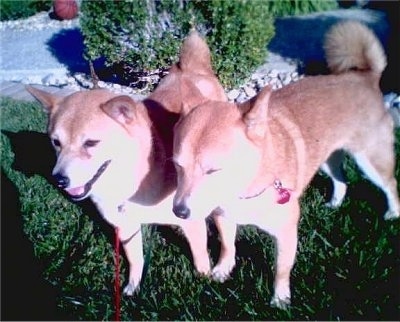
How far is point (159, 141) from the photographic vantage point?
284cm

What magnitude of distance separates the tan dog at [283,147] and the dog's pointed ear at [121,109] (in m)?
0.33

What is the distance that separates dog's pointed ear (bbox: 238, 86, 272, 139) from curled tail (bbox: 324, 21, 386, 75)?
146 centimetres

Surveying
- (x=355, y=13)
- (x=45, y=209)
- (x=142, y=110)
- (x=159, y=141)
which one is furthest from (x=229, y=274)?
(x=355, y=13)

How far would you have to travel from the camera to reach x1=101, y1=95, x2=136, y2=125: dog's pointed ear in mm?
2510

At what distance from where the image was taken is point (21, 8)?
11.3 meters

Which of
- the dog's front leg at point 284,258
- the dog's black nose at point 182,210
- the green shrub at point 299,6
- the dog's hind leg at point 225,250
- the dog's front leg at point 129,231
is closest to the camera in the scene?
the dog's black nose at point 182,210

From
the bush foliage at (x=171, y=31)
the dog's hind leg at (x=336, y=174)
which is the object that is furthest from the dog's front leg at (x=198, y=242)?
the bush foliage at (x=171, y=31)

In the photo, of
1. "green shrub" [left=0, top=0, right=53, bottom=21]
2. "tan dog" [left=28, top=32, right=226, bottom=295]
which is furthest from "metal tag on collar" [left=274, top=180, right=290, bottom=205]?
"green shrub" [left=0, top=0, right=53, bottom=21]

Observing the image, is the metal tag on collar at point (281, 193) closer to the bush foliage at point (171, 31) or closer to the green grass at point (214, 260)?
the green grass at point (214, 260)

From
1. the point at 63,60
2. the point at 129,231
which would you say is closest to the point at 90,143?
the point at 129,231

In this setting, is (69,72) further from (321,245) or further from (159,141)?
(321,245)

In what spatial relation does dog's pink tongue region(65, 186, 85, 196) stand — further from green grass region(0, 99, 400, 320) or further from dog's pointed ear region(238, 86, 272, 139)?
dog's pointed ear region(238, 86, 272, 139)

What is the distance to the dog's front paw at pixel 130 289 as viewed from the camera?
3.02m

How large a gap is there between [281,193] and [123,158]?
95 cm
